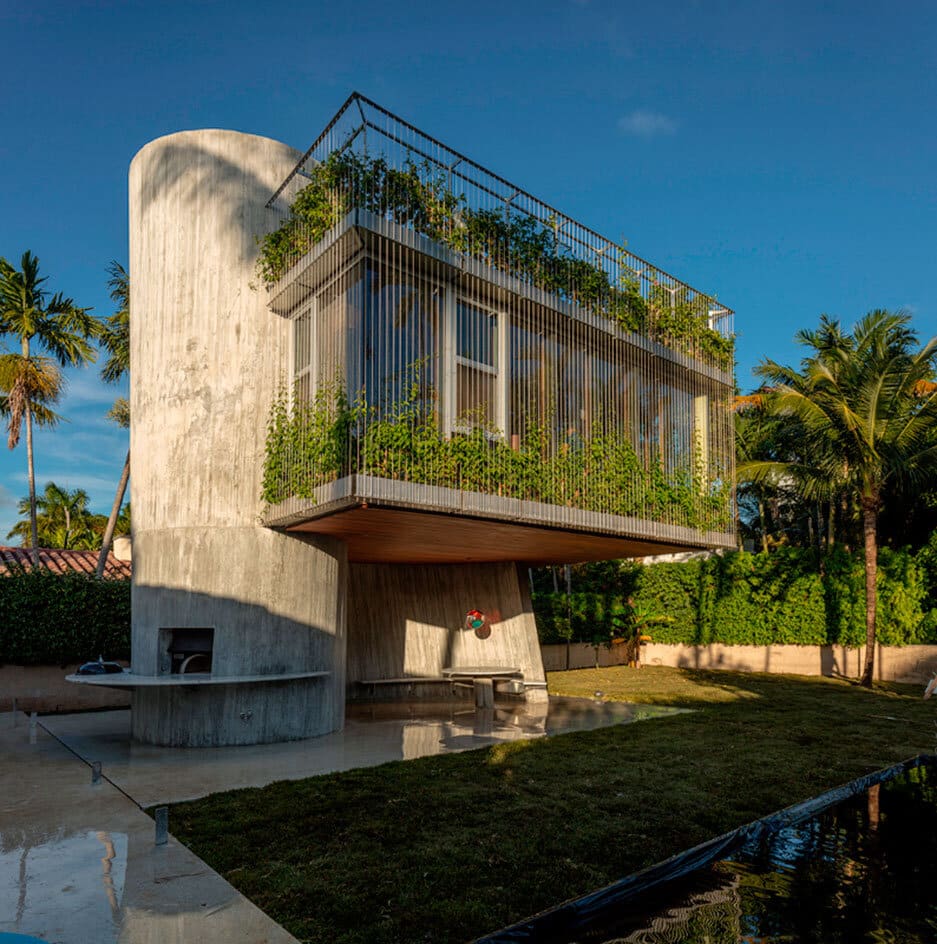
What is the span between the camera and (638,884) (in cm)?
488

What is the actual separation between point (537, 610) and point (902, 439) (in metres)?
10.2

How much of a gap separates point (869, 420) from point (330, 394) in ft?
43.7

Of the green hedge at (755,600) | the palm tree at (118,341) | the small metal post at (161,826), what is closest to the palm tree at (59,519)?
the palm tree at (118,341)

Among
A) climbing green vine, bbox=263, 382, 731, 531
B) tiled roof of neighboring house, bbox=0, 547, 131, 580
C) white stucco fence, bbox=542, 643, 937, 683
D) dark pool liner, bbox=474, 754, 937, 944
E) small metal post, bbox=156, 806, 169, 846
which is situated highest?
climbing green vine, bbox=263, 382, 731, 531

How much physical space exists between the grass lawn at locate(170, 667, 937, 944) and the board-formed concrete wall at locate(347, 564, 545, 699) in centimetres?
472

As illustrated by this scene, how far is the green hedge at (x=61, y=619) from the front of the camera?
13953 mm

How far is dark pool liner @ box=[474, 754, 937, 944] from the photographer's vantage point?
4184 mm

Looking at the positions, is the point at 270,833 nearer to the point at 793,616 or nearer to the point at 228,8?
the point at 228,8

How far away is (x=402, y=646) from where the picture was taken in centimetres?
1593

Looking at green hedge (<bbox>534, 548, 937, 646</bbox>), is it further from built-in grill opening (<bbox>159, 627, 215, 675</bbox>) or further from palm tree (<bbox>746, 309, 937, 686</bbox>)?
built-in grill opening (<bbox>159, 627, 215, 675</bbox>)

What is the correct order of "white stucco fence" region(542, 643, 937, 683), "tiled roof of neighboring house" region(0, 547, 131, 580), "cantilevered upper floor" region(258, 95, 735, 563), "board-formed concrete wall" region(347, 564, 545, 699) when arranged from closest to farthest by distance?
1. "cantilevered upper floor" region(258, 95, 735, 563)
2. "board-formed concrete wall" region(347, 564, 545, 699)
3. "white stucco fence" region(542, 643, 937, 683)
4. "tiled roof of neighboring house" region(0, 547, 131, 580)

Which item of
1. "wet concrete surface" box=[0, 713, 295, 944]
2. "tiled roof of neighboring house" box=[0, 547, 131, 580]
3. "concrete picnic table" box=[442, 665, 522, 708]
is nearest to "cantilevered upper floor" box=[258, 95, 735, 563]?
"concrete picnic table" box=[442, 665, 522, 708]

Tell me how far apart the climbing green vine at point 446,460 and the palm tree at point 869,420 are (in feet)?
22.1

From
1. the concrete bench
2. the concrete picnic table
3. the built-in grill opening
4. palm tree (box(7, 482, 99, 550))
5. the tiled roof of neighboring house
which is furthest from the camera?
palm tree (box(7, 482, 99, 550))
